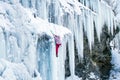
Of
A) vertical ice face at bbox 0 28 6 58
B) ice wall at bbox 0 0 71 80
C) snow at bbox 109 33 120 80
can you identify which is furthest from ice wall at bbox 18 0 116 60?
vertical ice face at bbox 0 28 6 58

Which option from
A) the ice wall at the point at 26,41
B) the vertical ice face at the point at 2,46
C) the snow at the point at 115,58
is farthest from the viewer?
the snow at the point at 115,58

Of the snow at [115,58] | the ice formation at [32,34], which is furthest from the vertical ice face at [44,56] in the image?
the snow at [115,58]

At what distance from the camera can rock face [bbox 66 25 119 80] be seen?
1914 cm

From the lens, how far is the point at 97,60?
68.5ft

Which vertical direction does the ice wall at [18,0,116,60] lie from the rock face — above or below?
above

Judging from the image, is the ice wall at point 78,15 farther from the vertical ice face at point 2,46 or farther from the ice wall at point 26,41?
the vertical ice face at point 2,46

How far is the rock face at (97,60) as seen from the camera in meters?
19.1

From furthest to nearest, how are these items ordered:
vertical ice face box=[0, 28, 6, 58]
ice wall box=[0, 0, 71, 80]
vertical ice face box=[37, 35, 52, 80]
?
vertical ice face box=[37, 35, 52, 80]
ice wall box=[0, 0, 71, 80]
vertical ice face box=[0, 28, 6, 58]

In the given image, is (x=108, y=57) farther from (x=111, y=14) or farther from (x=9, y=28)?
(x=9, y=28)

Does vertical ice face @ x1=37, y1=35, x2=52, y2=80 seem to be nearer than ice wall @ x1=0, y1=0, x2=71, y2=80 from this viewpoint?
No

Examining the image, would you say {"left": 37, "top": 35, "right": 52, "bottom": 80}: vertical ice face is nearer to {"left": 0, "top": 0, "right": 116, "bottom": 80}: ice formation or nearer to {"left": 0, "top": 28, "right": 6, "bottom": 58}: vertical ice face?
{"left": 0, "top": 0, "right": 116, "bottom": 80}: ice formation

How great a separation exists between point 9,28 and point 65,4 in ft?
24.6

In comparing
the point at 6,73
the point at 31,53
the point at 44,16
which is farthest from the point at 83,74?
the point at 6,73

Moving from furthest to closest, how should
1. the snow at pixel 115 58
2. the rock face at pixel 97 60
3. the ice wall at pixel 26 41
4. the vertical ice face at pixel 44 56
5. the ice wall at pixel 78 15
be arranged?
the snow at pixel 115 58
the rock face at pixel 97 60
the ice wall at pixel 78 15
the vertical ice face at pixel 44 56
the ice wall at pixel 26 41
